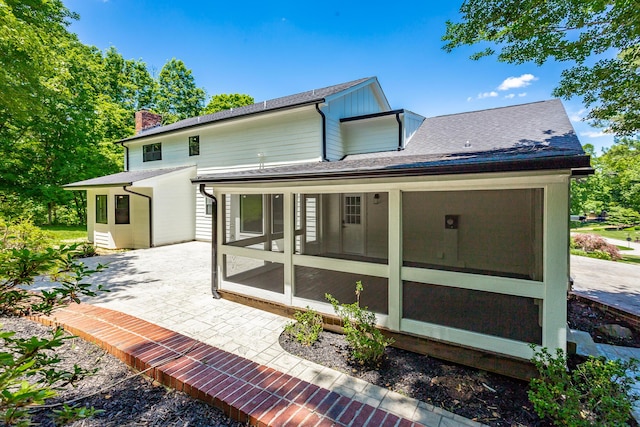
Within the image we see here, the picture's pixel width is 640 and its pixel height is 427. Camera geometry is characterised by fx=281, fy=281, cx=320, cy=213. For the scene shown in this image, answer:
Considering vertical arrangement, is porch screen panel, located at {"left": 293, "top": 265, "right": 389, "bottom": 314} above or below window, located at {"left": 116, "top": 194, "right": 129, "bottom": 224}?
below

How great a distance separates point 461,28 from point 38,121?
2076 cm

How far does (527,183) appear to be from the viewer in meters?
2.95

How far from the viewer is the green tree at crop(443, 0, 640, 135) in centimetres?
430

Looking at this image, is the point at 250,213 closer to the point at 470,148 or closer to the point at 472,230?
the point at 472,230

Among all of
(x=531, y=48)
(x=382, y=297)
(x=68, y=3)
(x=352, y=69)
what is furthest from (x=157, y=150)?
(x=531, y=48)

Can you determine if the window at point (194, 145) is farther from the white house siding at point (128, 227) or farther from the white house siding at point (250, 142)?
the white house siding at point (128, 227)

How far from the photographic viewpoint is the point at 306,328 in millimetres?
3998

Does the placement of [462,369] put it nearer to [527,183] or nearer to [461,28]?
Answer: [527,183]

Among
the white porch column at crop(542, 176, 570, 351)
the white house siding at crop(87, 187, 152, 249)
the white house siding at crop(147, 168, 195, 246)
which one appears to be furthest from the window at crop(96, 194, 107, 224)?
the white porch column at crop(542, 176, 570, 351)

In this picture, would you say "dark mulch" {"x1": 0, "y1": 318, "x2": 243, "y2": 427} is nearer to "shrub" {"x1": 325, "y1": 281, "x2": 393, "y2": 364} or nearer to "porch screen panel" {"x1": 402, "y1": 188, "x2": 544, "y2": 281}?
"shrub" {"x1": 325, "y1": 281, "x2": 393, "y2": 364}

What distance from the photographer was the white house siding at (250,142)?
962 cm

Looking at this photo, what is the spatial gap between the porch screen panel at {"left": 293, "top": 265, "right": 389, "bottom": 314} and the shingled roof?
1878 mm

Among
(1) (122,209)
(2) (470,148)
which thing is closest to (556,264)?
(2) (470,148)

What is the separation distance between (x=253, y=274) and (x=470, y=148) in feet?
21.0
